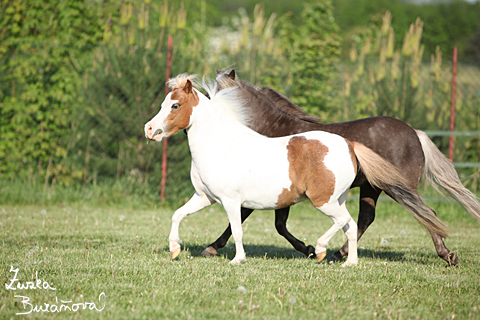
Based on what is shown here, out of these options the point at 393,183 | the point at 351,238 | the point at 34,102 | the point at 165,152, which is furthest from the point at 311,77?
the point at 351,238

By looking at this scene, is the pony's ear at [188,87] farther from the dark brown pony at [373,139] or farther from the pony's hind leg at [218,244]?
the pony's hind leg at [218,244]

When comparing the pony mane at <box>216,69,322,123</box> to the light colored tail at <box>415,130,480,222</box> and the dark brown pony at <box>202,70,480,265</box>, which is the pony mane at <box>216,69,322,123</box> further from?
the light colored tail at <box>415,130,480,222</box>

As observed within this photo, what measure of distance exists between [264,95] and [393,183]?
1781mm

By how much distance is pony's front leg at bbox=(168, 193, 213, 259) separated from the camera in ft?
16.0

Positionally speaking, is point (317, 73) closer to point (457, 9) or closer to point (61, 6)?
point (61, 6)

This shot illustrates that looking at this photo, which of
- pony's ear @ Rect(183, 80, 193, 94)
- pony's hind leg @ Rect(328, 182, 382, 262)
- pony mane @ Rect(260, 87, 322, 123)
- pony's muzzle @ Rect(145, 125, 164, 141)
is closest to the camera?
pony's muzzle @ Rect(145, 125, 164, 141)

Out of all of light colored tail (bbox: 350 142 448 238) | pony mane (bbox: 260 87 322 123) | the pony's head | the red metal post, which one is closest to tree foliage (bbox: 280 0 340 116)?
the red metal post

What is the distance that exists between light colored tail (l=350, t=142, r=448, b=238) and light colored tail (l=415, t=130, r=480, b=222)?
440 mm

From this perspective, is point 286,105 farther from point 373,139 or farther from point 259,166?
point 259,166

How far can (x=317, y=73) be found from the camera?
1004 cm

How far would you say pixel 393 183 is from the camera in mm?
4945

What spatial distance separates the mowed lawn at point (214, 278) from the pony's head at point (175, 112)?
4.17 feet

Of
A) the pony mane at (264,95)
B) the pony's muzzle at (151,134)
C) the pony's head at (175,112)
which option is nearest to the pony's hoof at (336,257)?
the pony mane at (264,95)

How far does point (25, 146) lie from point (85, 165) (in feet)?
4.01
